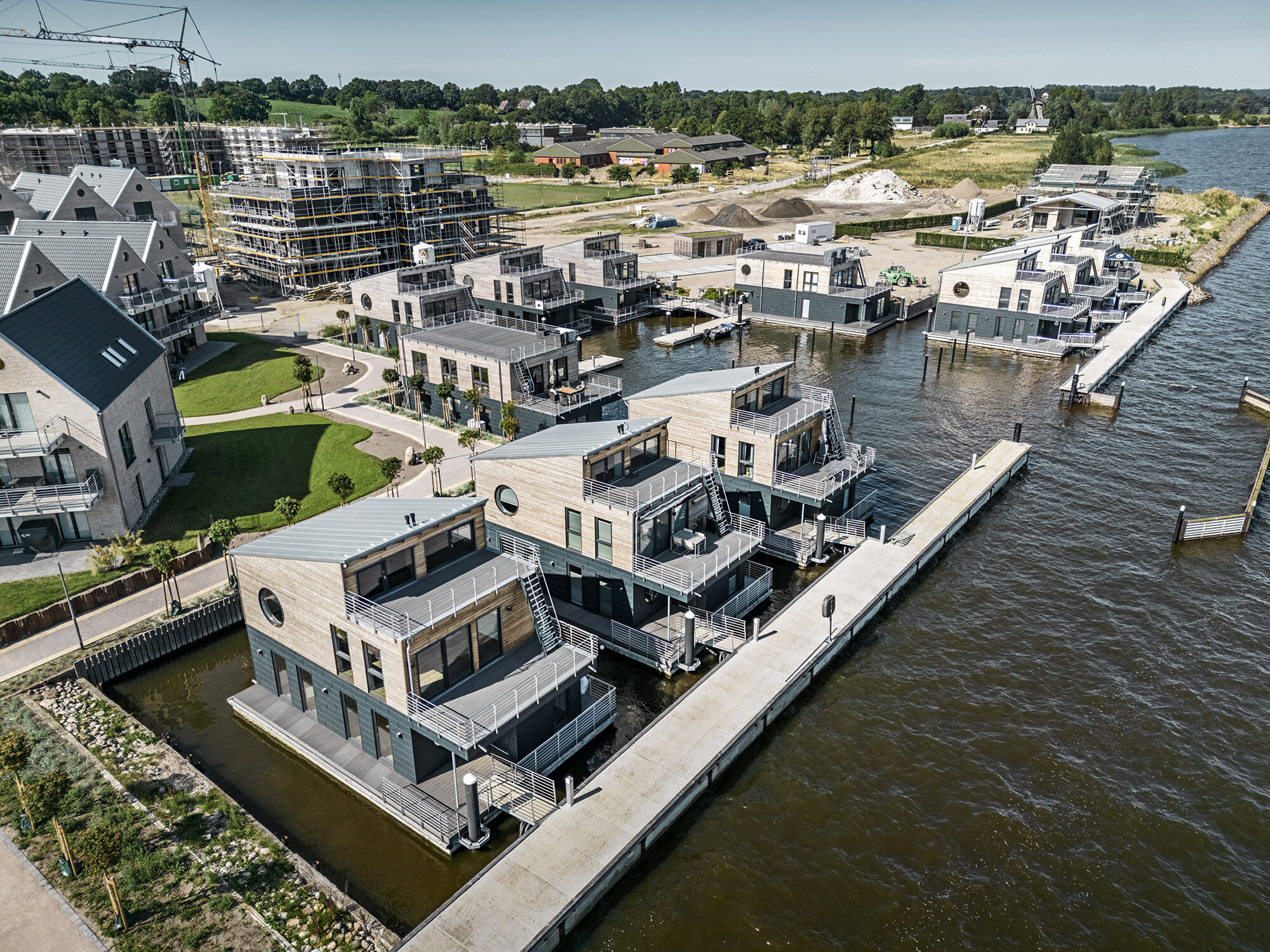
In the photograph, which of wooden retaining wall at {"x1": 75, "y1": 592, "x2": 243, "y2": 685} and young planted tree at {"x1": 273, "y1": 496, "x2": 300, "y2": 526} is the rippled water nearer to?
wooden retaining wall at {"x1": 75, "y1": 592, "x2": 243, "y2": 685}

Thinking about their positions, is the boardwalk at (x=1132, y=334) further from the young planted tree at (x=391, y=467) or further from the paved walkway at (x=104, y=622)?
the paved walkway at (x=104, y=622)

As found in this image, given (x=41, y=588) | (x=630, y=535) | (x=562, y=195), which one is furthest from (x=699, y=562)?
(x=562, y=195)

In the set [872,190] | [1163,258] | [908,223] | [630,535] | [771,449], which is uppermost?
[872,190]

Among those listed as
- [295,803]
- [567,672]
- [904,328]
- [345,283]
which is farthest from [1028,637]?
[345,283]

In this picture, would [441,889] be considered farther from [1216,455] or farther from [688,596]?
[1216,455]

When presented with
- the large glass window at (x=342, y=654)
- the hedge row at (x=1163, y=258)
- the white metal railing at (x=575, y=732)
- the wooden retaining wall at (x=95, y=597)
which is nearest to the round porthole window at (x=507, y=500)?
the white metal railing at (x=575, y=732)

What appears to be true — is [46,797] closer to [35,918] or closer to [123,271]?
[35,918]
